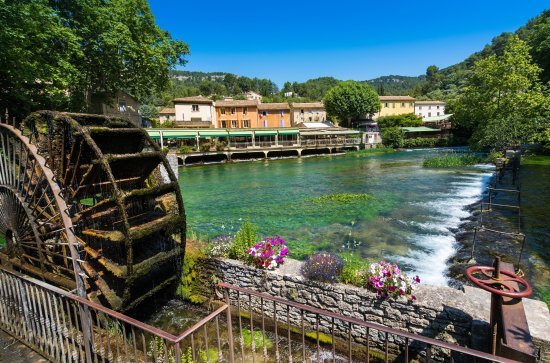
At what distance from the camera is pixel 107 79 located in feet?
68.6

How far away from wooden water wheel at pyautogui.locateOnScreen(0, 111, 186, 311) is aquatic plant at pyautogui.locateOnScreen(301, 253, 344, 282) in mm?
3182

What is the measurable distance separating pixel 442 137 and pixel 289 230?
48173 mm

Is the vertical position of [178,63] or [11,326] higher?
[178,63]

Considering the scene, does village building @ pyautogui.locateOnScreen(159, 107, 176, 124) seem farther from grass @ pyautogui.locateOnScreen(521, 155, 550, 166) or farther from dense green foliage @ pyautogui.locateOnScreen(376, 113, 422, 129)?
grass @ pyautogui.locateOnScreen(521, 155, 550, 166)

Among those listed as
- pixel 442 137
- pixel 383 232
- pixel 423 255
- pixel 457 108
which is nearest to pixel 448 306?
pixel 423 255

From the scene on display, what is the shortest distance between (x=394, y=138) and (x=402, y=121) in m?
12.9

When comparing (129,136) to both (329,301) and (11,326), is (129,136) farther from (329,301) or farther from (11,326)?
(329,301)

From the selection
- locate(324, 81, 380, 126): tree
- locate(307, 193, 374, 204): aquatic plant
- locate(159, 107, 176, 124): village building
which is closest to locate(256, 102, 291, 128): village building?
locate(324, 81, 380, 126): tree

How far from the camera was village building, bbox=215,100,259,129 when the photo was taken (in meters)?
51.3

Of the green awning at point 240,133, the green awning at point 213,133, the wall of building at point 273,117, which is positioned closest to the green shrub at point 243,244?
the green awning at point 213,133

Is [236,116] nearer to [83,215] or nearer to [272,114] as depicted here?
[272,114]

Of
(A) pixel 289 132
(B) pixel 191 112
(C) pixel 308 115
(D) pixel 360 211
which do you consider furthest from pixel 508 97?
(C) pixel 308 115

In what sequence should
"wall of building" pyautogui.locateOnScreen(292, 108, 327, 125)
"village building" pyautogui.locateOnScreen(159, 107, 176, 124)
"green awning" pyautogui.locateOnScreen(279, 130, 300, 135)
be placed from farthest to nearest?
"wall of building" pyautogui.locateOnScreen(292, 108, 327, 125) < "village building" pyautogui.locateOnScreen(159, 107, 176, 124) < "green awning" pyautogui.locateOnScreen(279, 130, 300, 135)

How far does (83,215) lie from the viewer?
644cm
